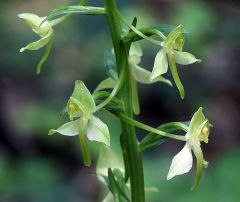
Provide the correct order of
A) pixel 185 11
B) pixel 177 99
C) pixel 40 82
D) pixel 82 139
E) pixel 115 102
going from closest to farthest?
pixel 82 139 < pixel 115 102 < pixel 185 11 < pixel 177 99 < pixel 40 82

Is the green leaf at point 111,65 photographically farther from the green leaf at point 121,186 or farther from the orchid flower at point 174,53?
the green leaf at point 121,186

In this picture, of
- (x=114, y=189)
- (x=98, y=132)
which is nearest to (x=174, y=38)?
(x=98, y=132)

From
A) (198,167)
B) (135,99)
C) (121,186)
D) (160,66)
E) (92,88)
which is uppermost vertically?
(160,66)

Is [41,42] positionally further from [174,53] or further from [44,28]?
[174,53]

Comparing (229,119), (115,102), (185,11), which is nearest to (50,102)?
(185,11)

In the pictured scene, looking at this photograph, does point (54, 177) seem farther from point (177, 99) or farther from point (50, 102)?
point (177, 99)

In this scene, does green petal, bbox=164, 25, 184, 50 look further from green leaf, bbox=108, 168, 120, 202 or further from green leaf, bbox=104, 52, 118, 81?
green leaf, bbox=108, 168, 120, 202

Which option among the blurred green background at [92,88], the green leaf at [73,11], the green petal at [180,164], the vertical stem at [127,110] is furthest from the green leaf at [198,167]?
the blurred green background at [92,88]
